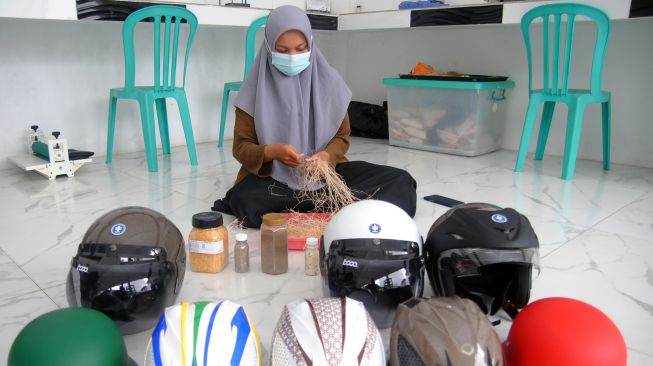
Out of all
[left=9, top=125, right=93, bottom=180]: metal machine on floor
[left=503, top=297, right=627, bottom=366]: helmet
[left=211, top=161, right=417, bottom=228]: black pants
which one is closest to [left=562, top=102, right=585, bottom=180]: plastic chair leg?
[left=211, top=161, right=417, bottom=228]: black pants

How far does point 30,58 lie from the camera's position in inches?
115

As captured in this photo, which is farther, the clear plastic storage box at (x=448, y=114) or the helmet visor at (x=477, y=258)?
the clear plastic storage box at (x=448, y=114)

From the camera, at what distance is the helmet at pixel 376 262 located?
1.18 m

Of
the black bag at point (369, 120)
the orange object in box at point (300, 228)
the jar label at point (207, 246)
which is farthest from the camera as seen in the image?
the black bag at point (369, 120)

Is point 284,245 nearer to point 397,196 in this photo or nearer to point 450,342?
point 397,196

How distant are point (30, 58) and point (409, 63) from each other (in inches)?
97.2

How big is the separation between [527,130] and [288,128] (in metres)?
1.47

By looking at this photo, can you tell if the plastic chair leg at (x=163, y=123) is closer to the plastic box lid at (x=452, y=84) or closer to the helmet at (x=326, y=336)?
the plastic box lid at (x=452, y=84)

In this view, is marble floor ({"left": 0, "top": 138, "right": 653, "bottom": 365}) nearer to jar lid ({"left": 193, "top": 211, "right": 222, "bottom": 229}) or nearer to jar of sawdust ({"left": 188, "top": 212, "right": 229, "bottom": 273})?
jar of sawdust ({"left": 188, "top": 212, "right": 229, "bottom": 273})

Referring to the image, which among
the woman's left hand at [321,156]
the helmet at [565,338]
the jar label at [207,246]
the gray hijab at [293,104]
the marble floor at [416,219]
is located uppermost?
the gray hijab at [293,104]

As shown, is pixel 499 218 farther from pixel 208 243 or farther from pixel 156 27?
pixel 156 27

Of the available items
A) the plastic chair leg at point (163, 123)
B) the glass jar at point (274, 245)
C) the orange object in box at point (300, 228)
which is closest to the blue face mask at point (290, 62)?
the orange object in box at point (300, 228)

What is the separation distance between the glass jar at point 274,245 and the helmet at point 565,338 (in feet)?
2.33

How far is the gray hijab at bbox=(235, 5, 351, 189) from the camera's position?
1992mm
